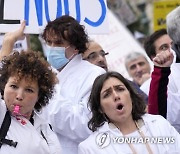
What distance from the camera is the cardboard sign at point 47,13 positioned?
5035 mm

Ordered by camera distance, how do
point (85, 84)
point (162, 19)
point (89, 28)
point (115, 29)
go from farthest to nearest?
1. point (162, 19)
2. point (115, 29)
3. point (89, 28)
4. point (85, 84)

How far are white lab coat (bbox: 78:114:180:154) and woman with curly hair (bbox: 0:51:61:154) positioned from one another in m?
Result: 0.20

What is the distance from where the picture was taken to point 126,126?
4344mm

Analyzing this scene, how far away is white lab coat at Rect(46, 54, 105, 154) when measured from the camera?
4.68 m

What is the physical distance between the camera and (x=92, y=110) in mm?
4473

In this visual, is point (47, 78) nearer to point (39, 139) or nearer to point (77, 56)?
point (39, 139)

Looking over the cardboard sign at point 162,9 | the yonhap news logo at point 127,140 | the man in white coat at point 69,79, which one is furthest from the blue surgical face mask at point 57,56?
the cardboard sign at point 162,9

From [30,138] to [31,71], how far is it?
0.43 m

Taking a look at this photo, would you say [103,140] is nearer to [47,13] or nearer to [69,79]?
[69,79]

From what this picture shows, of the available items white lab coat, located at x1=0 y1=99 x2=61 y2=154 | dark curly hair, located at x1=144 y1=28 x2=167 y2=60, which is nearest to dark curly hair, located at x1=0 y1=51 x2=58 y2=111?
white lab coat, located at x1=0 y1=99 x2=61 y2=154

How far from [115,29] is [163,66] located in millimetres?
3613

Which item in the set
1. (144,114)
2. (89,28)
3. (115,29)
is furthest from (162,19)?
(144,114)

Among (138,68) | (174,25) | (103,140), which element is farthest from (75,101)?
(138,68)

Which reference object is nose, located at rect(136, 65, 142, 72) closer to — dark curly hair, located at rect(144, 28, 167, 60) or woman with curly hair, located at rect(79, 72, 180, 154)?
dark curly hair, located at rect(144, 28, 167, 60)
